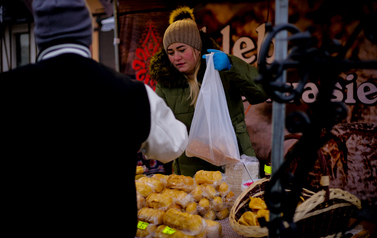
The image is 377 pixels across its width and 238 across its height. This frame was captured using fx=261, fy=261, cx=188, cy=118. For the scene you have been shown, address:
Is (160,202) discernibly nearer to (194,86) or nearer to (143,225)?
(143,225)

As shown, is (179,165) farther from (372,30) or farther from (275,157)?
(372,30)

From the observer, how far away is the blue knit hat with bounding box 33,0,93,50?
982mm

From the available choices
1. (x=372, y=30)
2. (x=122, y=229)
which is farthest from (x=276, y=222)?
(x=372, y=30)

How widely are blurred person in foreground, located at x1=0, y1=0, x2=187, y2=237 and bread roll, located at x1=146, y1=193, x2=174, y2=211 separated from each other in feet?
1.72

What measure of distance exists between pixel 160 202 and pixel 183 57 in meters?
1.32

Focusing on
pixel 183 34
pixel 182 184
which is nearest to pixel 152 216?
pixel 182 184

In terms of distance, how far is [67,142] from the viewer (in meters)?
0.88

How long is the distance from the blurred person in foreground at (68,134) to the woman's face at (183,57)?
53.5 inches

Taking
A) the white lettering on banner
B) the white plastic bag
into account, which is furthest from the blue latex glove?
the white lettering on banner

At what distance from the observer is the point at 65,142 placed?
0.88m

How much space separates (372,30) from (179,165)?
199cm

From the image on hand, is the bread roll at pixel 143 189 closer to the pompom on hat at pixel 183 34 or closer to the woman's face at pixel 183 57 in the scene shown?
the woman's face at pixel 183 57

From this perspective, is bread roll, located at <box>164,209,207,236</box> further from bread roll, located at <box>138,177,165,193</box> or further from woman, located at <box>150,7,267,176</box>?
woman, located at <box>150,7,267,176</box>

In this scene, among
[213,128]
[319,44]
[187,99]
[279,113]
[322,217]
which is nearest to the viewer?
[279,113]
